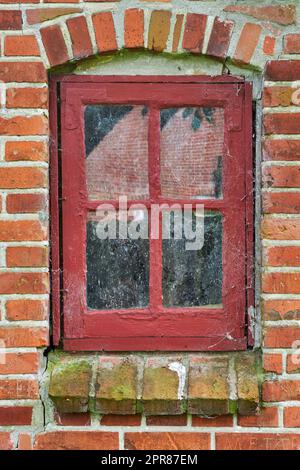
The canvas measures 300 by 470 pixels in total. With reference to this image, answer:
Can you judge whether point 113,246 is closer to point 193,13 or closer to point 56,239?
point 56,239

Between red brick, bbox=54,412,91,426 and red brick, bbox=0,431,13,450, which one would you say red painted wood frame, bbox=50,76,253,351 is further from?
red brick, bbox=0,431,13,450

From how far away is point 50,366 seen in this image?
2.34 metres

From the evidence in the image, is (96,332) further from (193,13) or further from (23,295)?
(193,13)

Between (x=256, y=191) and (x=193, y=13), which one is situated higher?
(x=193, y=13)

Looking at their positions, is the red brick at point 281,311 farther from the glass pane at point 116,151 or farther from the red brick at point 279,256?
the glass pane at point 116,151

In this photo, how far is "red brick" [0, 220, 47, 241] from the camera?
228 centimetres

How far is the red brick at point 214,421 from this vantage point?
2295mm

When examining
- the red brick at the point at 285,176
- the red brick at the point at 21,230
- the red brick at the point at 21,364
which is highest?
the red brick at the point at 285,176

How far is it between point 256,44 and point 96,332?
1.18 m

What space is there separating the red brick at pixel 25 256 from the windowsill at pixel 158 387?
39 centimetres

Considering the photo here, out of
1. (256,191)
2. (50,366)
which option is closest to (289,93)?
(256,191)

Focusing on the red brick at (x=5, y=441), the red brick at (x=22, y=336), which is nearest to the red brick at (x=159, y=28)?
the red brick at (x=22, y=336)

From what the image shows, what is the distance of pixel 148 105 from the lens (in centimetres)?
236
